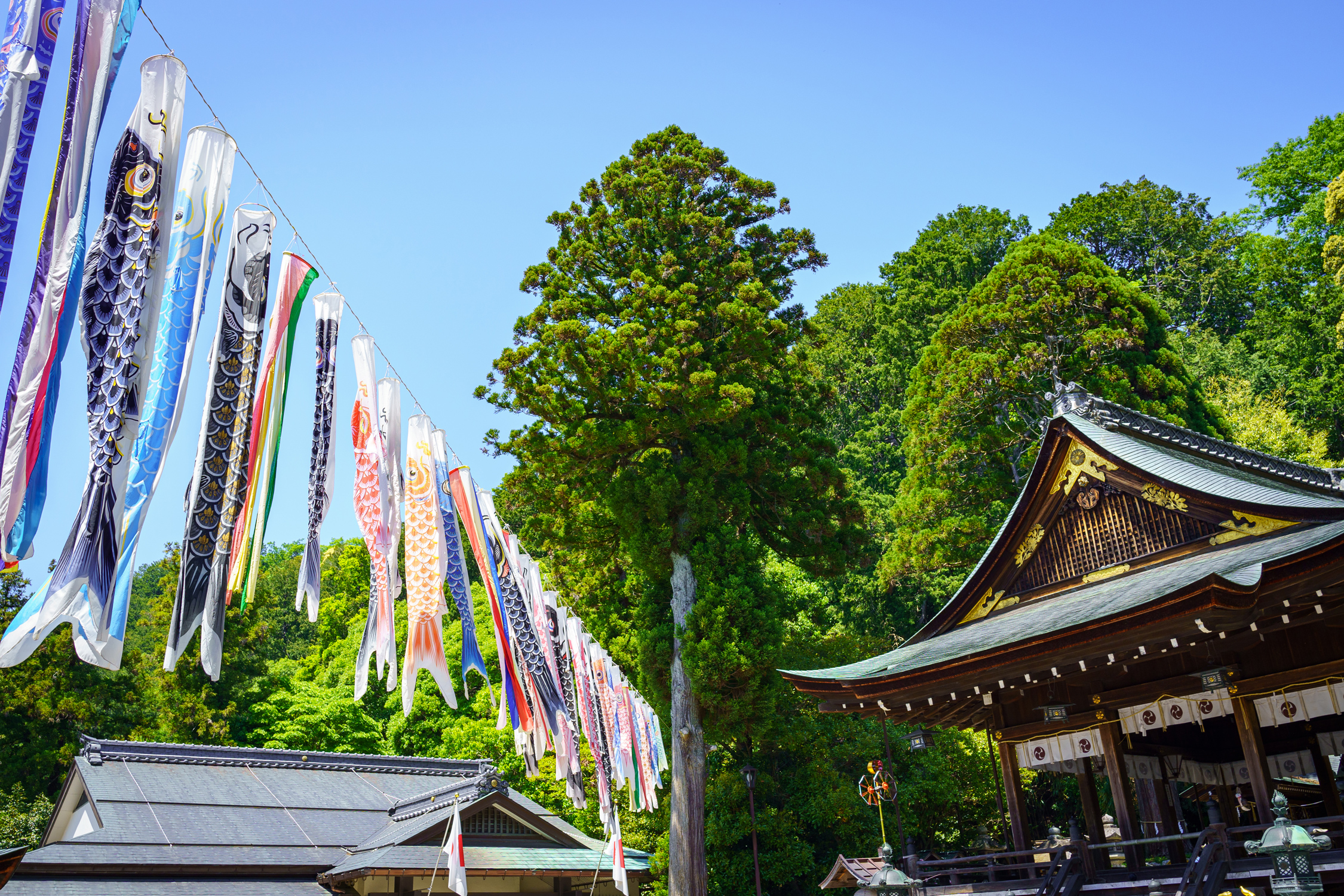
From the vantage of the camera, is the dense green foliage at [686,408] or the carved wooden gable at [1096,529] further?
the dense green foliage at [686,408]

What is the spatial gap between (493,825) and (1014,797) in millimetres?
8607

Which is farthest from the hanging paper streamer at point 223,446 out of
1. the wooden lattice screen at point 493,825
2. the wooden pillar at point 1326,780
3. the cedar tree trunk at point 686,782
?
the cedar tree trunk at point 686,782

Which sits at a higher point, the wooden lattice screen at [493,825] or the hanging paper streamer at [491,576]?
the hanging paper streamer at [491,576]

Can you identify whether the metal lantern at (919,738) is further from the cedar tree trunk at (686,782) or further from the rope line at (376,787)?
the rope line at (376,787)

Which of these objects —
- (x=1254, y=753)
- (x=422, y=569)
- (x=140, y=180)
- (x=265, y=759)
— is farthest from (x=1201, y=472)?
(x=265, y=759)

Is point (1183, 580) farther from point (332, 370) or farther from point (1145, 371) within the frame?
point (1145, 371)

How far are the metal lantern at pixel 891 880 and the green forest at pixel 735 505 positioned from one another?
6957mm

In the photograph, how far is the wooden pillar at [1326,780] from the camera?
11.1 metres

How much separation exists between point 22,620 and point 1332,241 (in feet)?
102

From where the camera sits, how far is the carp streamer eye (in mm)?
4809

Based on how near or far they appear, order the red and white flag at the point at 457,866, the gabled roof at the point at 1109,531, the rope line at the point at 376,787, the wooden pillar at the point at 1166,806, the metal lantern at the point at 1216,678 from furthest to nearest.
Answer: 1. the rope line at the point at 376,787
2. the wooden pillar at the point at 1166,806
3. the red and white flag at the point at 457,866
4. the gabled roof at the point at 1109,531
5. the metal lantern at the point at 1216,678

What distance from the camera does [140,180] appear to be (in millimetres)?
4844

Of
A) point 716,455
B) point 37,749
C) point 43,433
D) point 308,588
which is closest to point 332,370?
point 308,588

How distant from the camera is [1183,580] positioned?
30.0 ft
